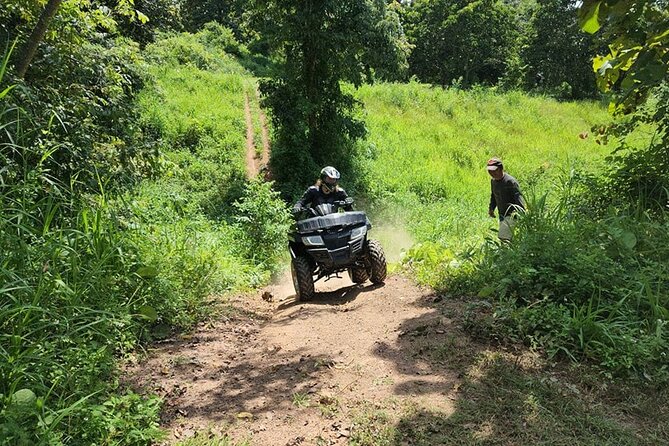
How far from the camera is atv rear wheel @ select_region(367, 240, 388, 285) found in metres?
6.14

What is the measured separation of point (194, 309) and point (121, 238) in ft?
3.32

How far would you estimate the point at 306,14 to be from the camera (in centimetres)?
1121

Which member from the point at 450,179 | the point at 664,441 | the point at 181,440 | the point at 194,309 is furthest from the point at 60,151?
the point at 450,179

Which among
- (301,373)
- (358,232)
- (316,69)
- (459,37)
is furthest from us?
(459,37)

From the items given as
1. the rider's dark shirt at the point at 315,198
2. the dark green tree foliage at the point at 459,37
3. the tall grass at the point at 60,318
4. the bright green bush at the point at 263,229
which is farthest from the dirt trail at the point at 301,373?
the dark green tree foliage at the point at 459,37

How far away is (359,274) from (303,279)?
34.9 inches

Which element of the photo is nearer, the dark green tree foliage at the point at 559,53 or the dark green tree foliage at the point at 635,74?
the dark green tree foliage at the point at 635,74

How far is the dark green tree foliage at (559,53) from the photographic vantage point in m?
31.8

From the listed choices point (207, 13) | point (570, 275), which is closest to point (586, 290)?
point (570, 275)

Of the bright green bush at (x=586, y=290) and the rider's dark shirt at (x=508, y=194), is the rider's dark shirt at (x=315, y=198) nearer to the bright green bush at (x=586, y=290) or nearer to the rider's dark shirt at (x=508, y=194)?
the rider's dark shirt at (x=508, y=194)

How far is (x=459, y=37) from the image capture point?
3900 centimetres

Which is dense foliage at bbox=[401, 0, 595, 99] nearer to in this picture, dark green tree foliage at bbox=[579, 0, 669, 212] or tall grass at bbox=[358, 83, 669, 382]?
tall grass at bbox=[358, 83, 669, 382]

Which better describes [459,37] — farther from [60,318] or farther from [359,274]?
[60,318]

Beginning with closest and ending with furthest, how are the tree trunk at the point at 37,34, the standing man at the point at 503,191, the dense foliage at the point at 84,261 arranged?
1. the dense foliage at the point at 84,261
2. the tree trunk at the point at 37,34
3. the standing man at the point at 503,191
